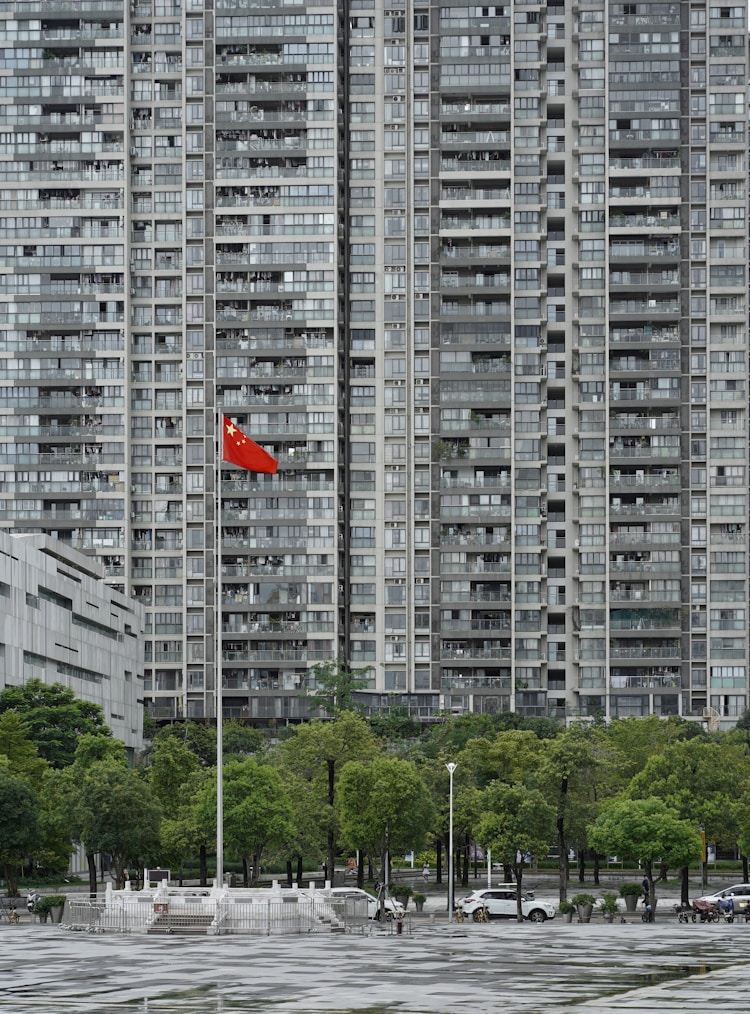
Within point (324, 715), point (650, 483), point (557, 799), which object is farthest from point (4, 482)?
A: point (557, 799)

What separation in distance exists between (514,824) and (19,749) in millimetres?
34435

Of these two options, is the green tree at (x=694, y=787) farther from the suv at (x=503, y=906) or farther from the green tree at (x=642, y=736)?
the green tree at (x=642, y=736)

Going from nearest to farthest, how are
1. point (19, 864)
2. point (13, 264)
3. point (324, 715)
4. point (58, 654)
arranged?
point (19, 864) < point (58, 654) < point (324, 715) < point (13, 264)

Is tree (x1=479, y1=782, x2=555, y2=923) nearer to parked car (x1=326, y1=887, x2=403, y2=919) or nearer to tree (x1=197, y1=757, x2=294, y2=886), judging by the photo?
parked car (x1=326, y1=887, x2=403, y2=919)

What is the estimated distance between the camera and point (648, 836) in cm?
7588

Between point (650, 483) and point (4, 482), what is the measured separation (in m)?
64.4

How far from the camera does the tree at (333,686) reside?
475ft

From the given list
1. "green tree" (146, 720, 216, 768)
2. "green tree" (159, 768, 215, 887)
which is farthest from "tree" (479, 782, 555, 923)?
"green tree" (146, 720, 216, 768)

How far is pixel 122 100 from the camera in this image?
16175 centimetres

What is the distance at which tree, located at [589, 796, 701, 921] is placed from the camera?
75.3 metres

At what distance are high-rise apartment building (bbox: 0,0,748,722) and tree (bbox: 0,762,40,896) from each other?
7203 centimetres

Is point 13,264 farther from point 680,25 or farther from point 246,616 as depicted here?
point 680,25

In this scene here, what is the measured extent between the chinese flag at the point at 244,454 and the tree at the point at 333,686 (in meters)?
73.1

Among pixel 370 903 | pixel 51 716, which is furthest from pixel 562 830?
pixel 51 716
